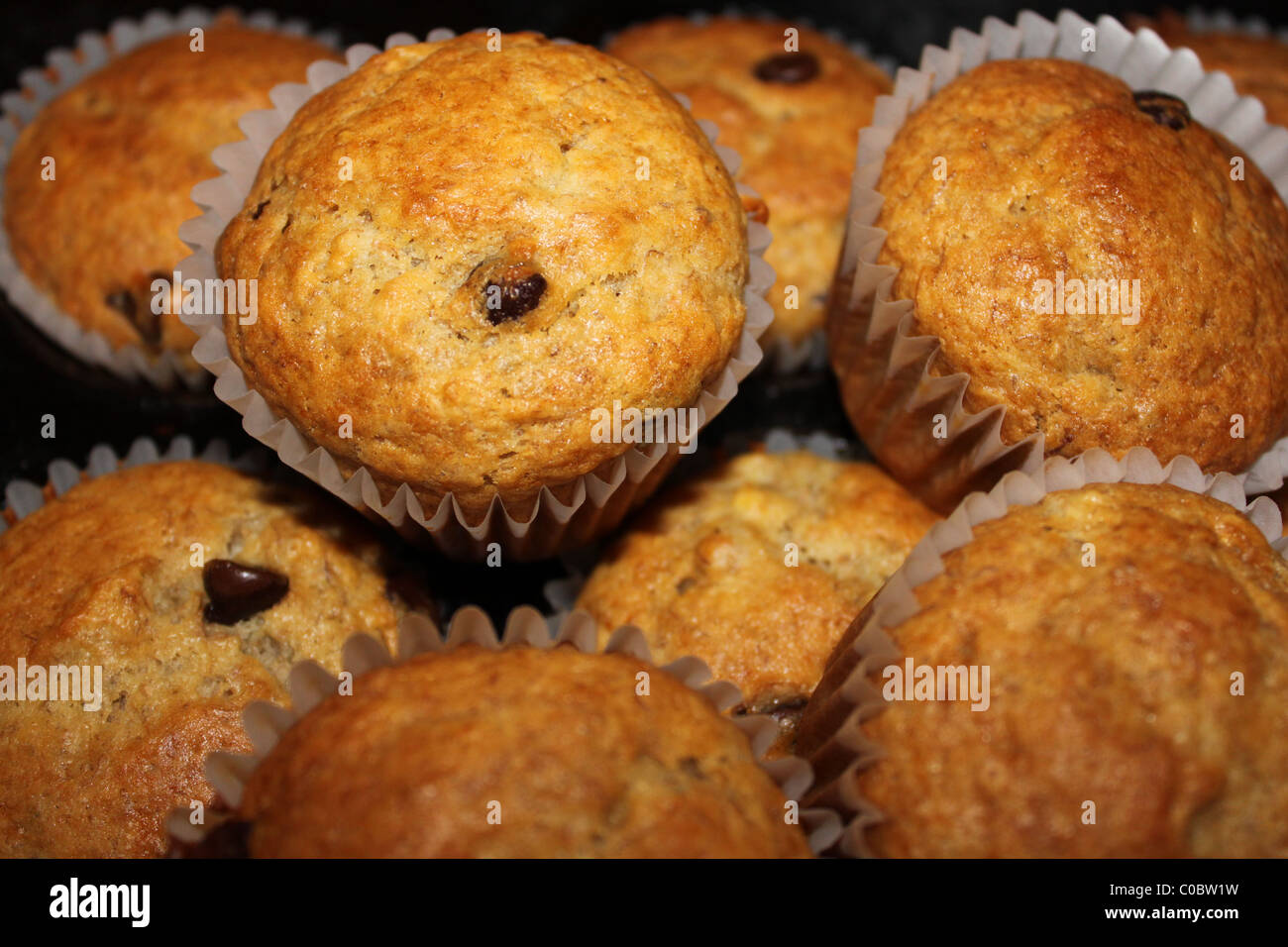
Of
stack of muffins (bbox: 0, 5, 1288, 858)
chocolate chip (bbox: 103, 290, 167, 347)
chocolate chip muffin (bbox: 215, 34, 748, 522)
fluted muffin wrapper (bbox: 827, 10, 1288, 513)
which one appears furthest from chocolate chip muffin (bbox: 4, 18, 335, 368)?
fluted muffin wrapper (bbox: 827, 10, 1288, 513)

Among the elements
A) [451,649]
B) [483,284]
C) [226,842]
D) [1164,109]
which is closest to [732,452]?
[483,284]

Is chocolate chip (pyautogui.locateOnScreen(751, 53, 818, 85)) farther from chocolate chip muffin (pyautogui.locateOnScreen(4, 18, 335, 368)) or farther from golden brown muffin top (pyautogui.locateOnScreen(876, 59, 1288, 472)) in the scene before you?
chocolate chip muffin (pyautogui.locateOnScreen(4, 18, 335, 368))

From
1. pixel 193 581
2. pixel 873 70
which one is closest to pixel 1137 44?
pixel 873 70

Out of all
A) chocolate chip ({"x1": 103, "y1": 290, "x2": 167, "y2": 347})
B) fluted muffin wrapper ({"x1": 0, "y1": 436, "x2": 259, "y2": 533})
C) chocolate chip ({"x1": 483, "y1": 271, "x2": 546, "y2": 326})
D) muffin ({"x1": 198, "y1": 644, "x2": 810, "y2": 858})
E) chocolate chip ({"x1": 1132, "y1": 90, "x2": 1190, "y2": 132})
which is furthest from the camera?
chocolate chip ({"x1": 103, "y1": 290, "x2": 167, "y2": 347})

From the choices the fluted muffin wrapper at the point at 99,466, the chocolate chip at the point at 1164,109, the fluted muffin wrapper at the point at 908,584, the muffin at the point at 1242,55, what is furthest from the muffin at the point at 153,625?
the muffin at the point at 1242,55

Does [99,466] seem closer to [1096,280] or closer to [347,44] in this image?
[347,44]

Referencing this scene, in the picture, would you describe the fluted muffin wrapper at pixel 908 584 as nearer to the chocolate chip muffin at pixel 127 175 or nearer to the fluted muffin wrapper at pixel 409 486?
the fluted muffin wrapper at pixel 409 486
